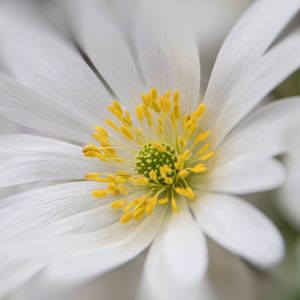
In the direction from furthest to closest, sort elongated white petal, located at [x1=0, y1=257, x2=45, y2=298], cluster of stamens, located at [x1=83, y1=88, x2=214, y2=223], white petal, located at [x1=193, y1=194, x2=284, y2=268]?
cluster of stamens, located at [x1=83, y1=88, x2=214, y2=223] < elongated white petal, located at [x1=0, y1=257, x2=45, y2=298] < white petal, located at [x1=193, y1=194, x2=284, y2=268]

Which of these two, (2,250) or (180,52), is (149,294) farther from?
(180,52)

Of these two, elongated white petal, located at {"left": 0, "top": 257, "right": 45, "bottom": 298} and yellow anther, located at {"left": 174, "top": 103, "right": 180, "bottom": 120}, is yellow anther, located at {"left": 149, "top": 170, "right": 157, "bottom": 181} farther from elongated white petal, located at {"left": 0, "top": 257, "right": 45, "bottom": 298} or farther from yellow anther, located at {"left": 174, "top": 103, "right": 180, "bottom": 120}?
elongated white petal, located at {"left": 0, "top": 257, "right": 45, "bottom": 298}

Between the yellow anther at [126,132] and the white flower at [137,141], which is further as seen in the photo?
the yellow anther at [126,132]

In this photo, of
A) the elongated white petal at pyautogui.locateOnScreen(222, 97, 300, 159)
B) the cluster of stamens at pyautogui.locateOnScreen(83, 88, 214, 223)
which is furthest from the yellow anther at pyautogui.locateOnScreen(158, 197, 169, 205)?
the elongated white petal at pyautogui.locateOnScreen(222, 97, 300, 159)

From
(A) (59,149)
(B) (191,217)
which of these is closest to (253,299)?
(B) (191,217)

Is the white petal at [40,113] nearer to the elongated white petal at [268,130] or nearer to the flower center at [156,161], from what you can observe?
the flower center at [156,161]

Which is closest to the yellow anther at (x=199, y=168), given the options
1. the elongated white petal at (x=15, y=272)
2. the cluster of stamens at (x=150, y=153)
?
the cluster of stamens at (x=150, y=153)

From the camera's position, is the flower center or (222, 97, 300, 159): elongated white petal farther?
the flower center
